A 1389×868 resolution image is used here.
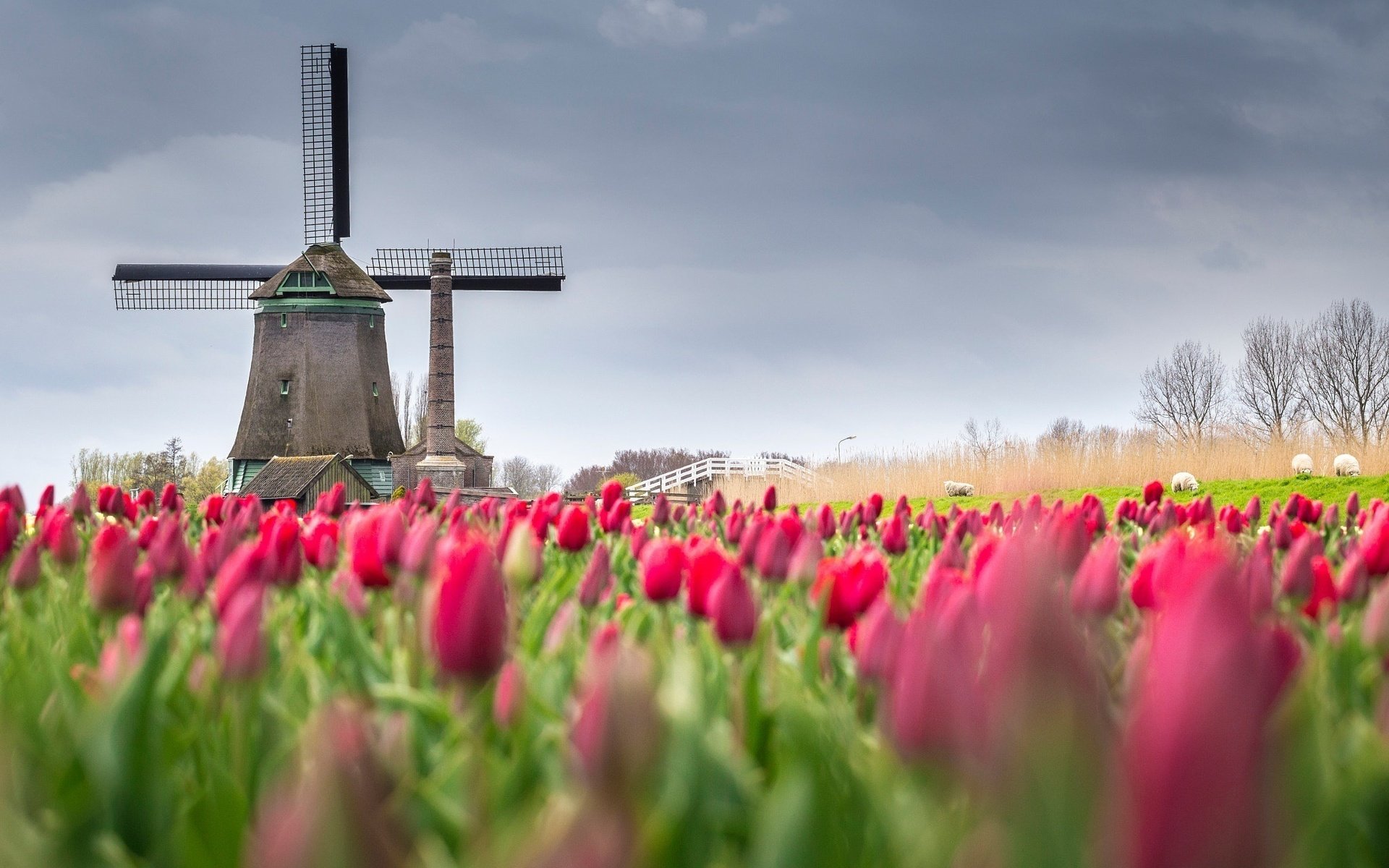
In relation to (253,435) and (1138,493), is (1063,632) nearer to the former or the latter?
(1138,493)

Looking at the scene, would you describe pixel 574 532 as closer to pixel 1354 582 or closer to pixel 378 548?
pixel 378 548

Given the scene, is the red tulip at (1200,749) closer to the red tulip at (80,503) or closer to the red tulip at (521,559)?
the red tulip at (521,559)

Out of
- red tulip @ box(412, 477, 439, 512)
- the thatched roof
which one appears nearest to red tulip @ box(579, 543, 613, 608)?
red tulip @ box(412, 477, 439, 512)

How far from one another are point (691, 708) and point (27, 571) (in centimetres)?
185

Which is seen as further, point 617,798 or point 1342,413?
point 1342,413

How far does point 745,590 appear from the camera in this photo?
1.61 meters

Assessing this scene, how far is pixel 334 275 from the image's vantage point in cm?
3516

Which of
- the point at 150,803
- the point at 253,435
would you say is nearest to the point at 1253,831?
the point at 150,803

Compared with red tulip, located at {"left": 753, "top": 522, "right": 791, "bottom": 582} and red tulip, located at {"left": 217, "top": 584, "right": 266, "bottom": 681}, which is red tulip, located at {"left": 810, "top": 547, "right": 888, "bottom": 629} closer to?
red tulip, located at {"left": 753, "top": 522, "right": 791, "bottom": 582}

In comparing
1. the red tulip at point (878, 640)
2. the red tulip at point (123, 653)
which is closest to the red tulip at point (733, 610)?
the red tulip at point (878, 640)

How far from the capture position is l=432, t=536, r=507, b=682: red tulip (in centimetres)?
120

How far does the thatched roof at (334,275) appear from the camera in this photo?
115 ft

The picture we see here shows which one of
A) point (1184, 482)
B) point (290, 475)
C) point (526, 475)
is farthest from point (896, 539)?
point (526, 475)

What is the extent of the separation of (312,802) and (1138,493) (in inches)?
692
